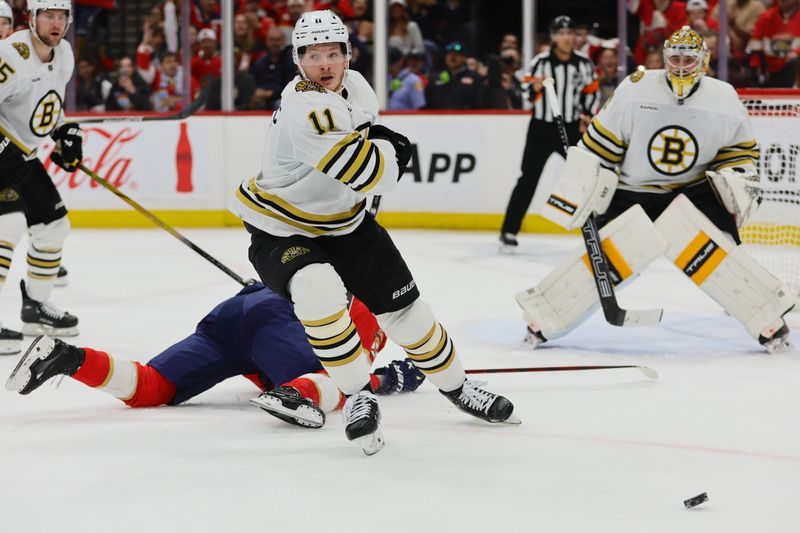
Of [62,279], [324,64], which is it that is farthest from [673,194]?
[62,279]

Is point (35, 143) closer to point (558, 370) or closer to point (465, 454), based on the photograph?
point (558, 370)

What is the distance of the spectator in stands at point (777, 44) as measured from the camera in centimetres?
607

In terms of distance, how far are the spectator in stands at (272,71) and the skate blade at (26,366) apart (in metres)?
4.97

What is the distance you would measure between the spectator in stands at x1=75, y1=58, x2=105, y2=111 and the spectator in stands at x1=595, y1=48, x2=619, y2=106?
3231 mm

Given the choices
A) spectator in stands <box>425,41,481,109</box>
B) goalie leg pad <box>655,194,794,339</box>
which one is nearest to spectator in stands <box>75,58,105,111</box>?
spectator in stands <box>425,41,481,109</box>

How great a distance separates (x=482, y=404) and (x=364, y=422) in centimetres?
38

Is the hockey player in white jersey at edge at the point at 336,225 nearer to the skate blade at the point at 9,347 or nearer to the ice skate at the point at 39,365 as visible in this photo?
the ice skate at the point at 39,365

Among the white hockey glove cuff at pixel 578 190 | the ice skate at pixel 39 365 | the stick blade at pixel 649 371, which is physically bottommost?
the stick blade at pixel 649 371

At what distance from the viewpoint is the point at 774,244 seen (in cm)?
468

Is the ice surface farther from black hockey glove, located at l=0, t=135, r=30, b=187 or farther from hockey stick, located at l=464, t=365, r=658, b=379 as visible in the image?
black hockey glove, located at l=0, t=135, r=30, b=187

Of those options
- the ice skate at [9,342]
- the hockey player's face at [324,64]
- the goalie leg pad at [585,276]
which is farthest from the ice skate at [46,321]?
the hockey player's face at [324,64]

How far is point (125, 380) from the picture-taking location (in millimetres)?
2707

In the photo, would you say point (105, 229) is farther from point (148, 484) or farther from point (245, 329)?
point (148, 484)

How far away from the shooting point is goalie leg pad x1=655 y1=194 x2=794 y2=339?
11.6 feet
